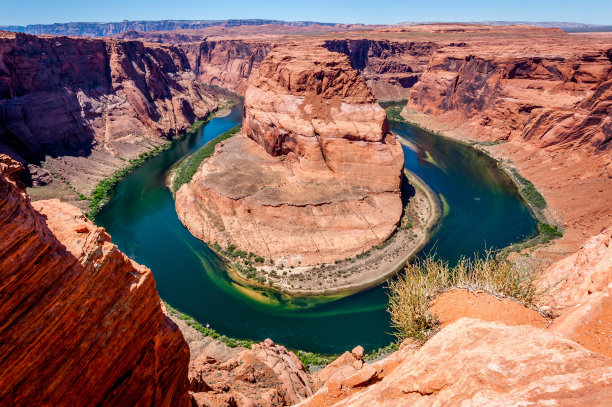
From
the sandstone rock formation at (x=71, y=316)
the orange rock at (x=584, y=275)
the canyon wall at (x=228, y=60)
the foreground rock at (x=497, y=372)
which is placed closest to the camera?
the foreground rock at (x=497, y=372)

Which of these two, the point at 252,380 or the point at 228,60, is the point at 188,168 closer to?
the point at 252,380

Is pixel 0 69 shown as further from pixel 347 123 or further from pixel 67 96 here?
pixel 347 123

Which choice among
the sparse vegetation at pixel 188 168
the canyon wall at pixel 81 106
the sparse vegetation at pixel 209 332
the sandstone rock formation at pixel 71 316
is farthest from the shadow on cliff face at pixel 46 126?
the sandstone rock formation at pixel 71 316

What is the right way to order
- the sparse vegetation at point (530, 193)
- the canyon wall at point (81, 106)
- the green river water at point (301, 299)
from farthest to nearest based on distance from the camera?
1. the canyon wall at point (81, 106)
2. the sparse vegetation at point (530, 193)
3. the green river water at point (301, 299)

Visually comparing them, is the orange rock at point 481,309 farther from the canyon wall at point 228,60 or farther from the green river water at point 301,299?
the canyon wall at point 228,60

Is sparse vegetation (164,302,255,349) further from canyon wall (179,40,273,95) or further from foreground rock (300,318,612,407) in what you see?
canyon wall (179,40,273,95)

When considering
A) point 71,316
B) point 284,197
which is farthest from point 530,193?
point 71,316
